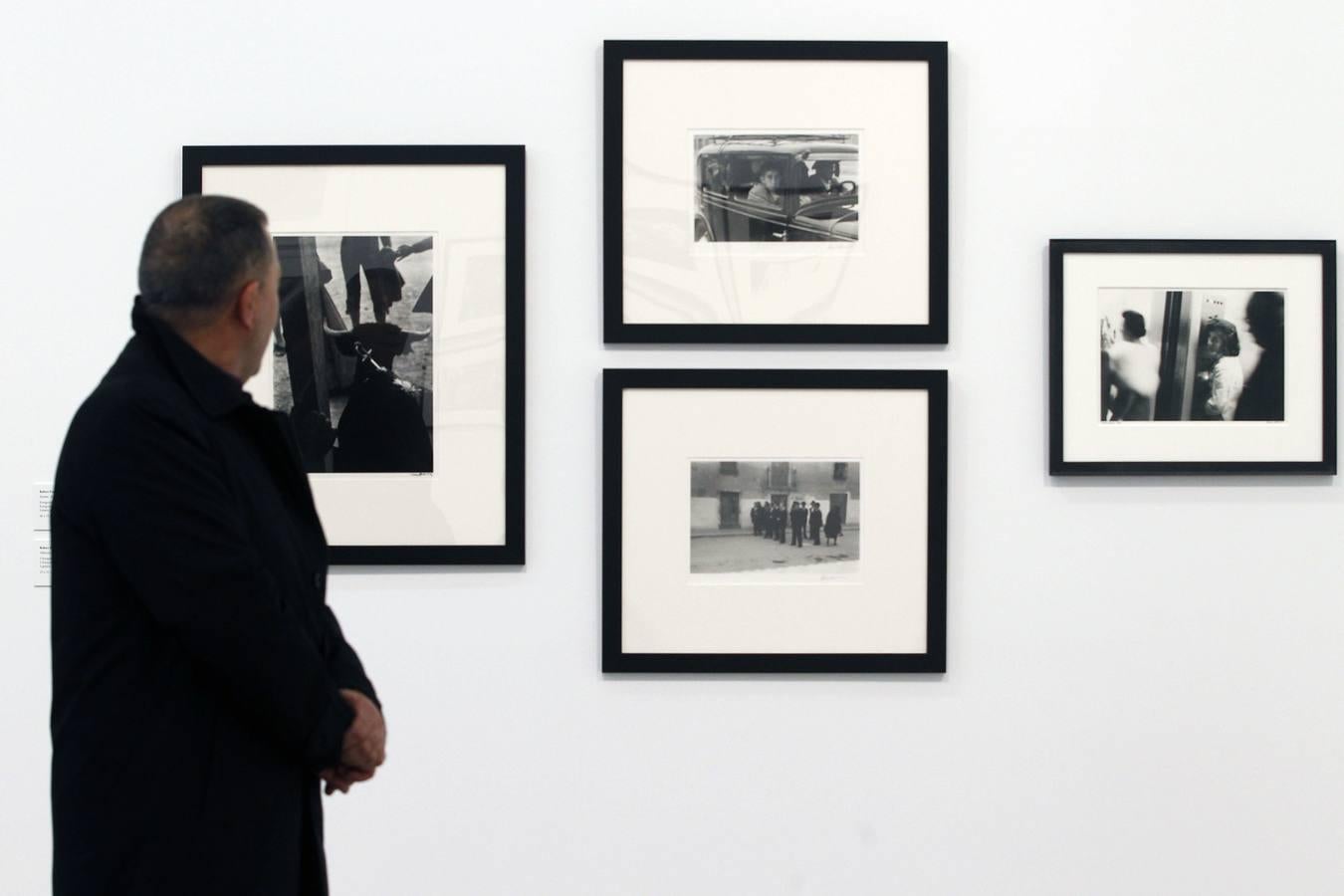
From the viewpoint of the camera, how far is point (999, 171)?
2.23 metres

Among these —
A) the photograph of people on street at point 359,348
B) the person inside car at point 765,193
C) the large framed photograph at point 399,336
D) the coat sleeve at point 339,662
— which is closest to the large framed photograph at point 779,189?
the person inside car at point 765,193

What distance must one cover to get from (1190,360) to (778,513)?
78cm

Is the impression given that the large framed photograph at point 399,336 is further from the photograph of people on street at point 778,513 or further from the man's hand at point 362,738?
the man's hand at point 362,738

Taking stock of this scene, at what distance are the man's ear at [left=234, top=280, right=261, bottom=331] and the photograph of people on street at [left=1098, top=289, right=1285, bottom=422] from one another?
147 cm

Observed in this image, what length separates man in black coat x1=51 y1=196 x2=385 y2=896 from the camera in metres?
1.29

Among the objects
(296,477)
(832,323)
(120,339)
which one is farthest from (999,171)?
(120,339)

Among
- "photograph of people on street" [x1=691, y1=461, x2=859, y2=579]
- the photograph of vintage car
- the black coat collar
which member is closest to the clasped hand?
the black coat collar

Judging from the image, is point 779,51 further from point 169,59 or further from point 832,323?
point 169,59

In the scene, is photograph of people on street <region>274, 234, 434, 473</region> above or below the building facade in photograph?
above

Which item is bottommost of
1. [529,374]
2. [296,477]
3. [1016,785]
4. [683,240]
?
[1016,785]

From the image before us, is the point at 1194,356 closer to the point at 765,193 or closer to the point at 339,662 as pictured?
the point at 765,193

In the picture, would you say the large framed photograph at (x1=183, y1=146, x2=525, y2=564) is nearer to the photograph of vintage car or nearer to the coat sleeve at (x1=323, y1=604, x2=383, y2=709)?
the photograph of vintage car

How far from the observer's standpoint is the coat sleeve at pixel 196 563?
128 cm

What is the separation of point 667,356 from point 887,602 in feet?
1.90
